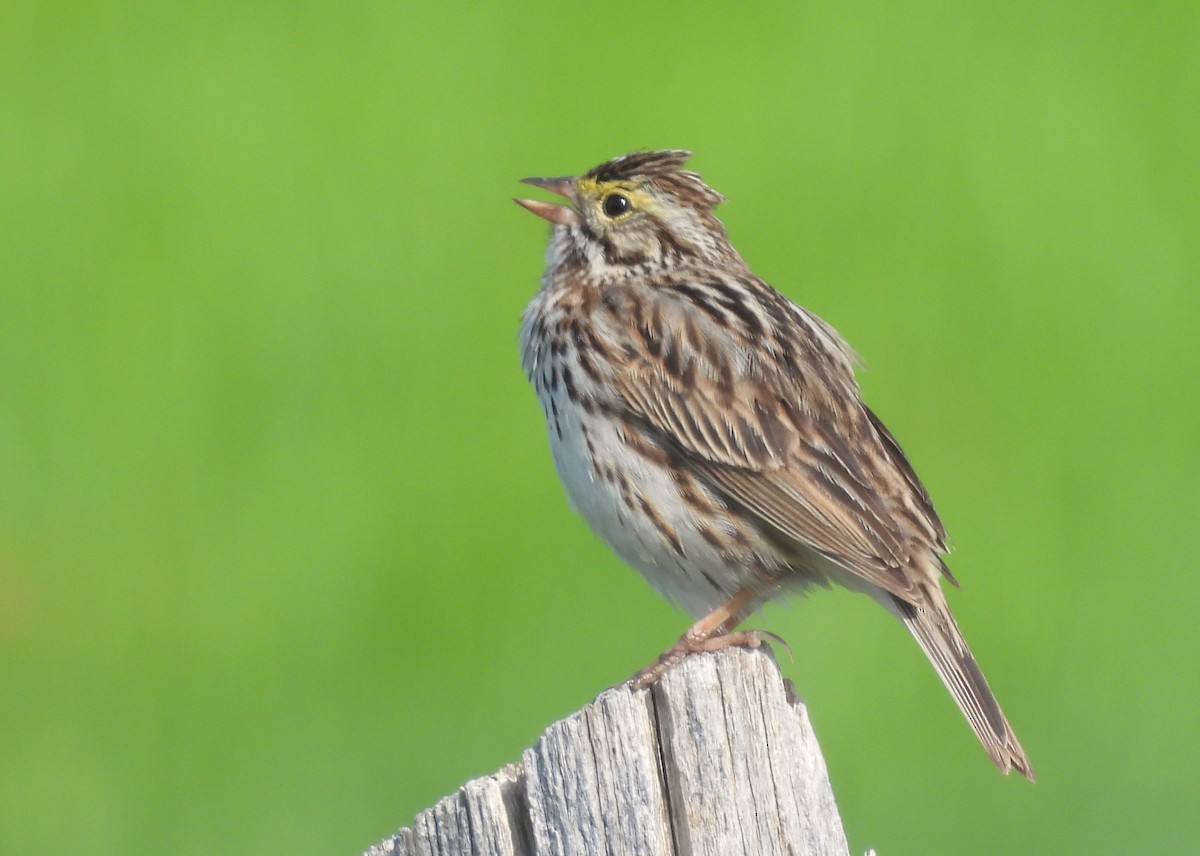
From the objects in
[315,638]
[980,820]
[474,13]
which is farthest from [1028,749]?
[474,13]

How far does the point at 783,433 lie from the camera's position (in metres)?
6.83

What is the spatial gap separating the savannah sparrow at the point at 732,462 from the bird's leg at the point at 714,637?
1 cm

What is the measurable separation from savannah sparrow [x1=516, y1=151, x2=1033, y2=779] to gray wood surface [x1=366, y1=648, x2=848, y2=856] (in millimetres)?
1380

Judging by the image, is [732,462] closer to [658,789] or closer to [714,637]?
[714,637]

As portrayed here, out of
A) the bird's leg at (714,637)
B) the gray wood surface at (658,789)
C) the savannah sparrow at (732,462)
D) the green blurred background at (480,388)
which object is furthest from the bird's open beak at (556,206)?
the gray wood surface at (658,789)

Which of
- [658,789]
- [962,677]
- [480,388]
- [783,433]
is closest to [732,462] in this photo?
[783,433]

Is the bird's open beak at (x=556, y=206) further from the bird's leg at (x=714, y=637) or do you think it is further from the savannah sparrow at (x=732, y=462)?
the bird's leg at (x=714, y=637)

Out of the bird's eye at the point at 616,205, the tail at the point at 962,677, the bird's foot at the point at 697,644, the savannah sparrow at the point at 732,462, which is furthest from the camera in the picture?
the bird's eye at the point at 616,205

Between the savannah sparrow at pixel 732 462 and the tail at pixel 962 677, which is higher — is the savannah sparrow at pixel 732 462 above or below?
above

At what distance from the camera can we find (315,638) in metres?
10.4

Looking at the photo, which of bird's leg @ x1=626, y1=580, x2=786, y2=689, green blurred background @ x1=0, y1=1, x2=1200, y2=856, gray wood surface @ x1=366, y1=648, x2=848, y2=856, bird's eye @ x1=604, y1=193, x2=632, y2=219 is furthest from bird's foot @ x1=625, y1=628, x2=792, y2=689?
green blurred background @ x1=0, y1=1, x2=1200, y2=856

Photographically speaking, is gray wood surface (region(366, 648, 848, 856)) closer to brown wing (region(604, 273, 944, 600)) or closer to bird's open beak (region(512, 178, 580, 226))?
brown wing (region(604, 273, 944, 600))

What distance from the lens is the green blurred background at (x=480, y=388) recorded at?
9633mm

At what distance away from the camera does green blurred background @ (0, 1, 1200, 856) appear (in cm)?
963
